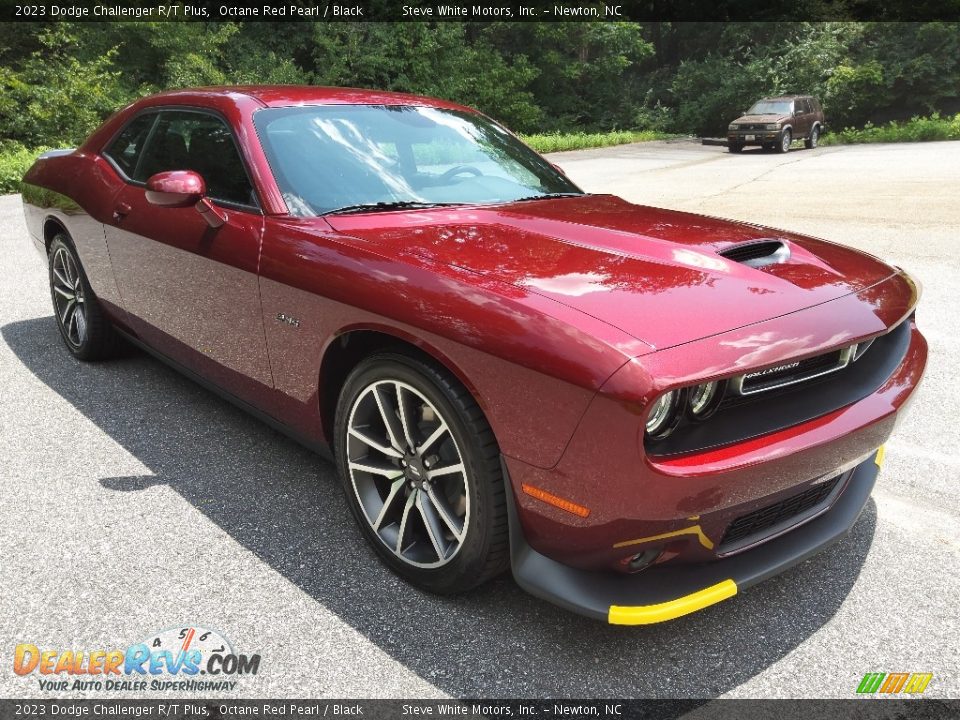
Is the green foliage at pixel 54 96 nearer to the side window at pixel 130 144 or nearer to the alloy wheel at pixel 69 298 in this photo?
the alloy wheel at pixel 69 298

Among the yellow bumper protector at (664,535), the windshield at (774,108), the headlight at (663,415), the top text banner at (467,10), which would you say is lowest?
the yellow bumper protector at (664,535)

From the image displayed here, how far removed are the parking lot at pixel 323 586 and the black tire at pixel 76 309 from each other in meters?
0.34

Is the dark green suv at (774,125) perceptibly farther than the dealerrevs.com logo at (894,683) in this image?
Yes

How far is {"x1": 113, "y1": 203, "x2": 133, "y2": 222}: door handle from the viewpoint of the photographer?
12.6 ft

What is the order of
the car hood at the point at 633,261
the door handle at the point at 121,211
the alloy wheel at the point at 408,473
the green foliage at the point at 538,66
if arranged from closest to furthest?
the car hood at the point at 633,261, the alloy wheel at the point at 408,473, the door handle at the point at 121,211, the green foliage at the point at 538,66

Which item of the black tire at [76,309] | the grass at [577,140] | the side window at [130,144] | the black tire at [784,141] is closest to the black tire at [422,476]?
the side window at [130,144]

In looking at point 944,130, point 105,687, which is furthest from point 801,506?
point 944,130

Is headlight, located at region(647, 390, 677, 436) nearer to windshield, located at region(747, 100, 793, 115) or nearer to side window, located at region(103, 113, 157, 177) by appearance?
side window, located at region(103, 113, 157, 177)

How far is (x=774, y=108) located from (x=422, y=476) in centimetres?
2698

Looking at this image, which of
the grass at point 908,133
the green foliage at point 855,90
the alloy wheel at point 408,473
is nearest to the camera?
the alloy wheel at point 408,473

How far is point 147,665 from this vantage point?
2238 millimetres

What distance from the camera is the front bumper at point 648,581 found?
2.04 meters

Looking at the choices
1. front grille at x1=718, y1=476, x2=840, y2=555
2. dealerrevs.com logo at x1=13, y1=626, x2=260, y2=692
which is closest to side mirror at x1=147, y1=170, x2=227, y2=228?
dealerrevs.com logo at x1=13, y1=626, x2=260, y2=692

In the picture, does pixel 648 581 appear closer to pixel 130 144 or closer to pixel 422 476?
pixel 422 476
